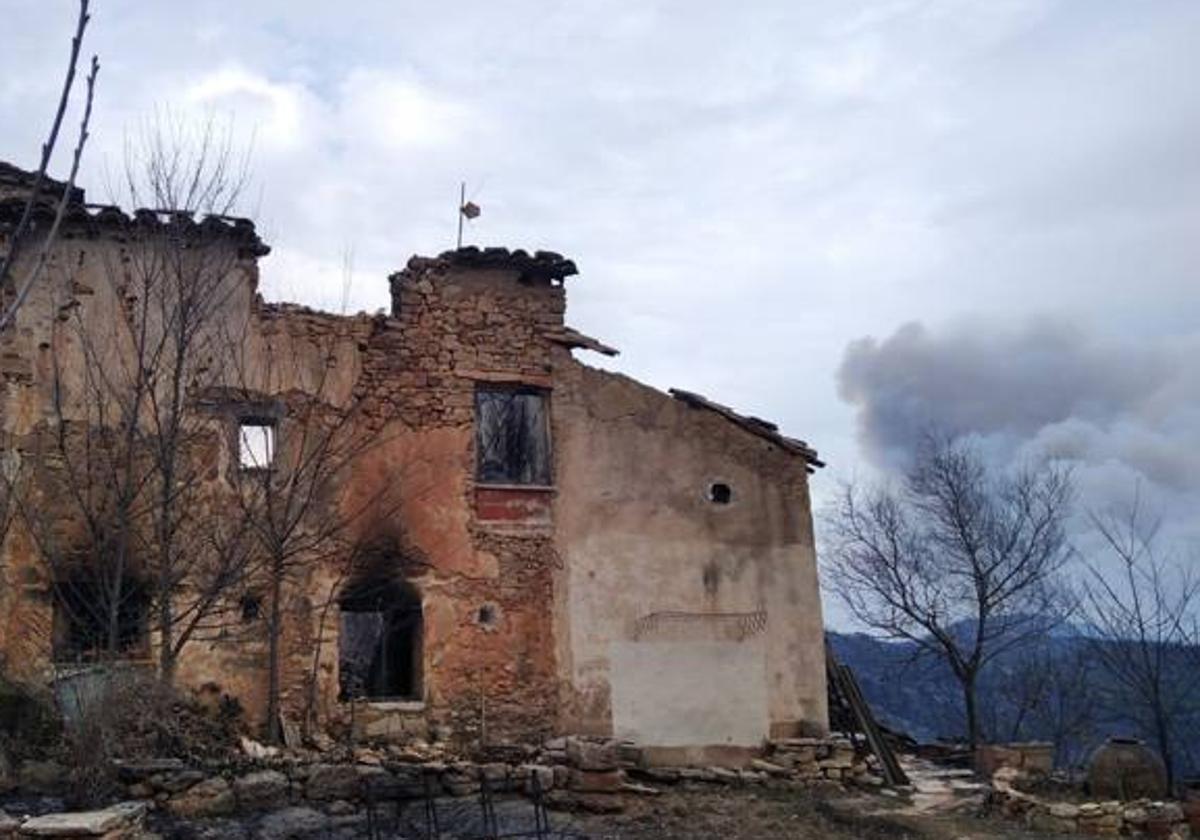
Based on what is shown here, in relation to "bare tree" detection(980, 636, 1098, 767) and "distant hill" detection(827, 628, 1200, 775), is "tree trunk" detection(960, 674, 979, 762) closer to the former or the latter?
"distant hill" detection(827, 628, 1200, 775)

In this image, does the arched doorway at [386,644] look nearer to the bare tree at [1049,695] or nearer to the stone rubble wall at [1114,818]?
the stone rubble wall at [1114,818]

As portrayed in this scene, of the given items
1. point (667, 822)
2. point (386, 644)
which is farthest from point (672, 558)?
point (667, 822)

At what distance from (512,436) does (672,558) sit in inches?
115

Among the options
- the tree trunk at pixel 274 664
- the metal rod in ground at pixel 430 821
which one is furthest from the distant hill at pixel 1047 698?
the metal rod in ground at pixel 430 821

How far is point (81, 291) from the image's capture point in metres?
15.4

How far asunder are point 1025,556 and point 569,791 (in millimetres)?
13241

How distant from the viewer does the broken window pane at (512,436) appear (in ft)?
55.9

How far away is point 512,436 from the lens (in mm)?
17328

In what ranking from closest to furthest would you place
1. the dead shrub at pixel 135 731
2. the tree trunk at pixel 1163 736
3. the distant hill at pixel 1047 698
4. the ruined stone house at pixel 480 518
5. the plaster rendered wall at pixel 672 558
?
the dead shrub at pixel 135 731, the ruined stone house at pixel 480 518, the plaster rendered wall at pixel 672 558, the tree trunk at pixel 1163 736, the distant hill at pixel 1047 698

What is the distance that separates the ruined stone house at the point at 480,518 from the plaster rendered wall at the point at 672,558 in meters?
0.03

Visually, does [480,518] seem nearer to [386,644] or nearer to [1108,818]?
[386,644]

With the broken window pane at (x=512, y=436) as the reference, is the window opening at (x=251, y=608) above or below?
below

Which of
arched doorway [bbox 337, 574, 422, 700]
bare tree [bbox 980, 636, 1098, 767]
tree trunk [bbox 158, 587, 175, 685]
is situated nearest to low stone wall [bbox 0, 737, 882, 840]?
tree trunk [bbox 158, 587, 175, 685]

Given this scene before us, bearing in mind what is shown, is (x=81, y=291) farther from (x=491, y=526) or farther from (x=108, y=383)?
(x=491, y=526)
